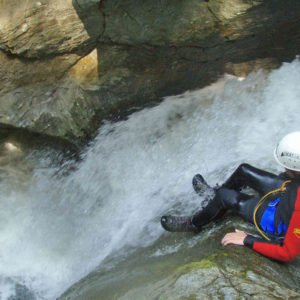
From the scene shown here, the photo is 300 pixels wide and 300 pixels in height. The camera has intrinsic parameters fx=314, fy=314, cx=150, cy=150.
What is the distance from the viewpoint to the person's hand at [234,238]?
303cm

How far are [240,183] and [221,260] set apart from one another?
3.88 ft

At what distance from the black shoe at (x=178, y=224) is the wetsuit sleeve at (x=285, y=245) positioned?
32.1 inches

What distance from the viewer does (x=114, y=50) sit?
15.4 ft

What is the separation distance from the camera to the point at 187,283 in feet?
8.61

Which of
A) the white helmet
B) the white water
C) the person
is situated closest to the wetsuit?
the person

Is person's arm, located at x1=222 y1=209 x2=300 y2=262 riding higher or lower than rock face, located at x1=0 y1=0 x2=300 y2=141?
lower

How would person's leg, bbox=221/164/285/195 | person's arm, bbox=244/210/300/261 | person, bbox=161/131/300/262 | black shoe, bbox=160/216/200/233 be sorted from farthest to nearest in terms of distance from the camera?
black shoe, bbox=160/216/200/233 < person's leg, bbox=221/164/285/195 < person, bbox=161/131/300/262 < person's arm, bbox=244/210/300/261

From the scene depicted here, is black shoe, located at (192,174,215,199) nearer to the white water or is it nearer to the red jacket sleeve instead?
the white water

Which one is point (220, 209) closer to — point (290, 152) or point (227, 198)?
point (227, 198)

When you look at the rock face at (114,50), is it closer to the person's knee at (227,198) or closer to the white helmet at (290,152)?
the person's knee at (227,198)

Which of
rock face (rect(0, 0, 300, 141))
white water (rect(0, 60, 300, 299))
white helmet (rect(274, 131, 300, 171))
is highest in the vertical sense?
rock face (rect(0, 0, 300, 141))

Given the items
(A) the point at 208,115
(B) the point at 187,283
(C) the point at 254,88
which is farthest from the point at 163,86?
(B) the point at 187,283

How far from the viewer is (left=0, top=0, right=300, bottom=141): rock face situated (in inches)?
168

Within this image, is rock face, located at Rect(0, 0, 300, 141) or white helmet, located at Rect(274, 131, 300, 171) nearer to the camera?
white helmet, located at Rect(274, 131, 300, 171)
